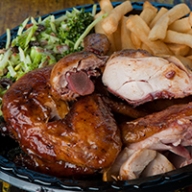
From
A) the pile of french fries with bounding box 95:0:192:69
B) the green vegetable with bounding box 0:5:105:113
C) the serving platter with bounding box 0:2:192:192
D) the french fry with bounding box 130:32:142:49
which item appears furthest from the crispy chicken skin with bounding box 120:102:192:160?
the green vegetable with bounding box 0:5:105:113

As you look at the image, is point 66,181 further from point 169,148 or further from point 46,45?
point 46,45

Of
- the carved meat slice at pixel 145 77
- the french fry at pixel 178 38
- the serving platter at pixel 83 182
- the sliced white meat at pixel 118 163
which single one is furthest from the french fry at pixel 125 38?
the serving platter at pixel 83 182

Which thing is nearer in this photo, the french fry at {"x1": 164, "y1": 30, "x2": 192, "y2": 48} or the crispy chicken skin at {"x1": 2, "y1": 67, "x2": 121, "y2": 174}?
the crispy chicken skin at {"x1": 2, "y1": 67, "x2": 121, "y2": 174}

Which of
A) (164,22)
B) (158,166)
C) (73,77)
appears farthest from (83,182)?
(164,22)

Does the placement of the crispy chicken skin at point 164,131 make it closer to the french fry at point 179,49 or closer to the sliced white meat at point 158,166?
the sliced white meat at point 158,166

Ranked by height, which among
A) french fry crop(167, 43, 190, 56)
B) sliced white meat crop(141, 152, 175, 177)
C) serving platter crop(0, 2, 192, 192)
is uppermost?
serving platter crop(0, 2, 192, 192)

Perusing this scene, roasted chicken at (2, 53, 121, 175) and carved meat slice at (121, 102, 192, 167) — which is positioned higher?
roasted chicken at (2, 53, 121, 175)

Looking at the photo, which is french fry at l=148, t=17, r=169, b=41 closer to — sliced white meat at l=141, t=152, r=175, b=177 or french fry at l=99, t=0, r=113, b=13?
french fry at l=99, t=0, r=113, b=13
